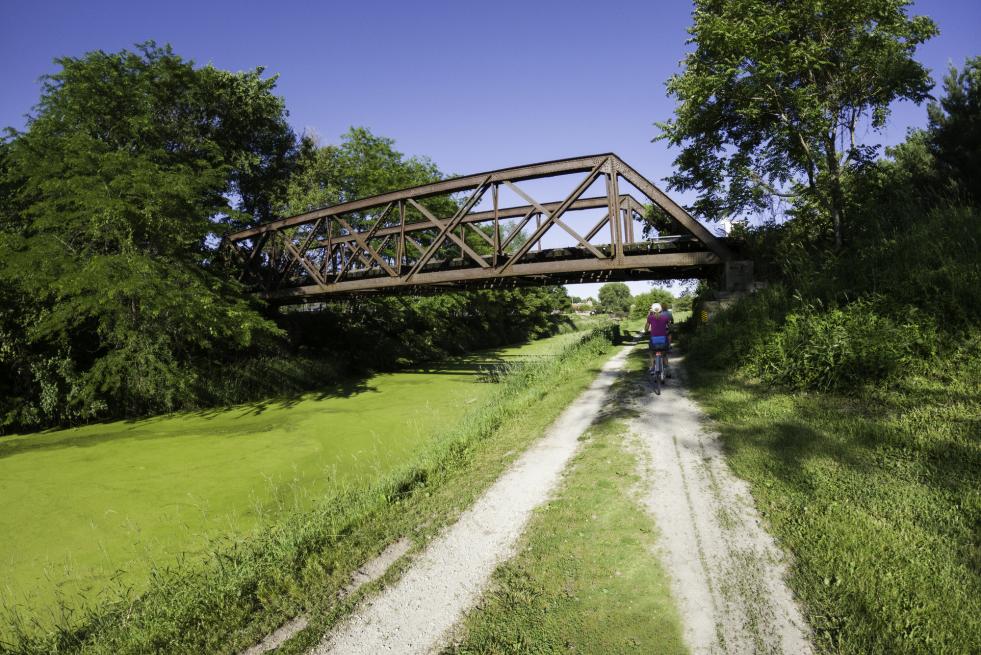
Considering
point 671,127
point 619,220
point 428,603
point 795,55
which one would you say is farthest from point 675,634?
point 671,127

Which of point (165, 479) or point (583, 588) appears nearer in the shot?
point (583, 588)

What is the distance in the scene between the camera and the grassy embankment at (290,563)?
10.3ft

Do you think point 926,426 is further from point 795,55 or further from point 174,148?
point 174,148

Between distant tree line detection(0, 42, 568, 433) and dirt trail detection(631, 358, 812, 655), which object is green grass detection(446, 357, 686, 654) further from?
distant tree line detection(0, 42, 568, 433)

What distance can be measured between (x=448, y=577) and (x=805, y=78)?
16327 mm

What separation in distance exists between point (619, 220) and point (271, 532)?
10430 mm

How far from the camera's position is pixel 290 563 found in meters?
3.84

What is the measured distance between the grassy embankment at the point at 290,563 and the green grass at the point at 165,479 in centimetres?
32

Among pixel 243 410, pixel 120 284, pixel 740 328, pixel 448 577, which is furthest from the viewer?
pixel 243 410

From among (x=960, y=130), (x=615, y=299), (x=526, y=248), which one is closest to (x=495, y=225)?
(x=526, y=248)

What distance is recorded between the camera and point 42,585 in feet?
15.2

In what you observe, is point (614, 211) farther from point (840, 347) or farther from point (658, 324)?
point (840, 347)

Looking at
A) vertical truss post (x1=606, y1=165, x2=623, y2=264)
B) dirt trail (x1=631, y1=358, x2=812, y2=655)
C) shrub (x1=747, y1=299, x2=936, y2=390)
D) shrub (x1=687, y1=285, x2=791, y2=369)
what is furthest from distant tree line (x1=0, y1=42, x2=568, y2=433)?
shrub (x1=747, y1=299, x2=936, y2=390)

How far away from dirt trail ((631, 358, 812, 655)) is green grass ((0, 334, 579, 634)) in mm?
4832
